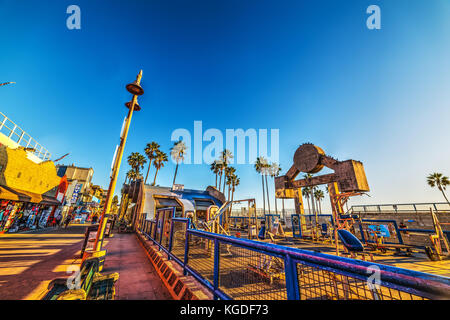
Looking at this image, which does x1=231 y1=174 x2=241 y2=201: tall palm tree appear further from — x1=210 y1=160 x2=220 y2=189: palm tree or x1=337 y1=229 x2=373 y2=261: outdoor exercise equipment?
x1=337 y1=229 x2=373 y2=261: outdoor exercise equipment

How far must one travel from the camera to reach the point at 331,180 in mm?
11250

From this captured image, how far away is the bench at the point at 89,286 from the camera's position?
340cm

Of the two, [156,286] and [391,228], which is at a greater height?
[391,228]

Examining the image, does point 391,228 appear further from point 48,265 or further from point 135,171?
point 135,171

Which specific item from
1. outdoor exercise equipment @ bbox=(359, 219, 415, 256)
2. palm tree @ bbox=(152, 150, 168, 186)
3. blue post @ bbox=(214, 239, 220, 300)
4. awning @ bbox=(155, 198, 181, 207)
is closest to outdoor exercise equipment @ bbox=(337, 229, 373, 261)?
blue post @ bbox=(214, 239, 220, 300)

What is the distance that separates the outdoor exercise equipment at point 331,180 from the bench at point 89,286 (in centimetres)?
795

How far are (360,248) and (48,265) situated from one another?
969 cm

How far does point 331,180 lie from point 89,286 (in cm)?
1284

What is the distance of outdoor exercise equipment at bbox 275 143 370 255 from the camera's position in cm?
926

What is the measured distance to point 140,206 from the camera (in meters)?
20.8

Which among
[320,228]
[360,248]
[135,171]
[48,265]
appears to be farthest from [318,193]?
[48,265]

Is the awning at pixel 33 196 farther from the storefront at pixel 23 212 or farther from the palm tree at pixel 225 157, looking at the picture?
the palm tree at pixel 225 157

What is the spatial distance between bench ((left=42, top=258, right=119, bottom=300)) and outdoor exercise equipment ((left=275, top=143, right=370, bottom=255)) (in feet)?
26.1

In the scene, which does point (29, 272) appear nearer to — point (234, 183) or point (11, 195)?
point (11, 195)
